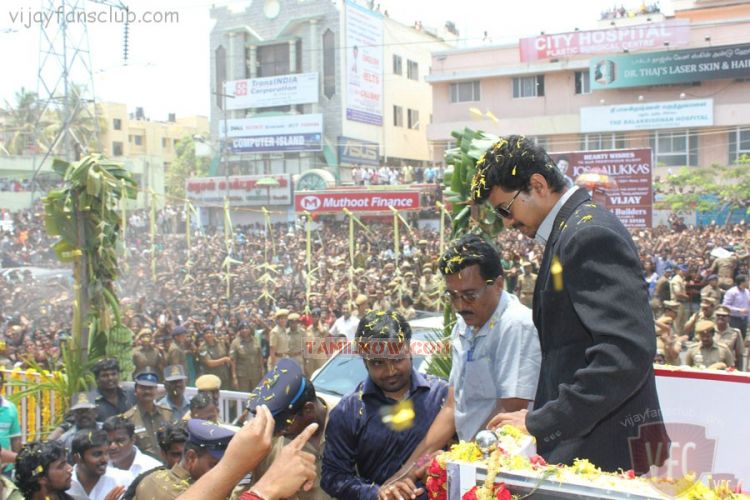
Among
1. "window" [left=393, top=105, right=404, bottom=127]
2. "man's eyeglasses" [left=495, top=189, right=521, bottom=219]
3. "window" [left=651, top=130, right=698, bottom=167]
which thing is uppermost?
"window" [left=393, top=105, right=404, bottom=127]

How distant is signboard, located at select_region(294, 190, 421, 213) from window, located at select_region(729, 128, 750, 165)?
50.1 feet

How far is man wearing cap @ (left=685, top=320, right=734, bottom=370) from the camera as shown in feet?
26.2

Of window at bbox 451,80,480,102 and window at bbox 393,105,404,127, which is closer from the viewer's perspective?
window at bbox 451,80,480,102

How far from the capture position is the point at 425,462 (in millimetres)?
2830

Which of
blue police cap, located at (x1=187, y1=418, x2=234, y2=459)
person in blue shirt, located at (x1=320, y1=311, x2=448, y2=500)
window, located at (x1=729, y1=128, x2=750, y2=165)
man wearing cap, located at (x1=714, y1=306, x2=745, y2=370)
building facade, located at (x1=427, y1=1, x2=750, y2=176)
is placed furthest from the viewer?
building facade, located at (x1=427, y1=1, x2=750, y2=176)

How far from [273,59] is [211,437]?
42.9 meters

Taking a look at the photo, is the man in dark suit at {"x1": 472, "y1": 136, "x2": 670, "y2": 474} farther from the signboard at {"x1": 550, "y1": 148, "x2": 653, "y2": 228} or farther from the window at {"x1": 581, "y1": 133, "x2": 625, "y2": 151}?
the window at {"x1": 581, "y1": 133, "x2": 625, "y2": 151}

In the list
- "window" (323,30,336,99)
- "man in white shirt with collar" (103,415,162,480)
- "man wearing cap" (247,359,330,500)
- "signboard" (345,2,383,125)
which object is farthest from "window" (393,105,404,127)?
"man wearing cap" (247,359,330,500)

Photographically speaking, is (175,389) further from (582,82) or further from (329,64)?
(329,64)

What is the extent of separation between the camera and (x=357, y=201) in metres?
24.6

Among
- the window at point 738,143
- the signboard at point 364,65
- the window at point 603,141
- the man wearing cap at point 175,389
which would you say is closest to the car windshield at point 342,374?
the man wearing cap at point 175,389

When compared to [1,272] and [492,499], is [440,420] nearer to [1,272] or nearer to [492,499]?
[492,499]

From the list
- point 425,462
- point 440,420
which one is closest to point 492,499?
point 425,462

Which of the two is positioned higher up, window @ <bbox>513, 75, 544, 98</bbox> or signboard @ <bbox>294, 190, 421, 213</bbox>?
window @ <bbox>513, 75, 544, 98</bbox>
